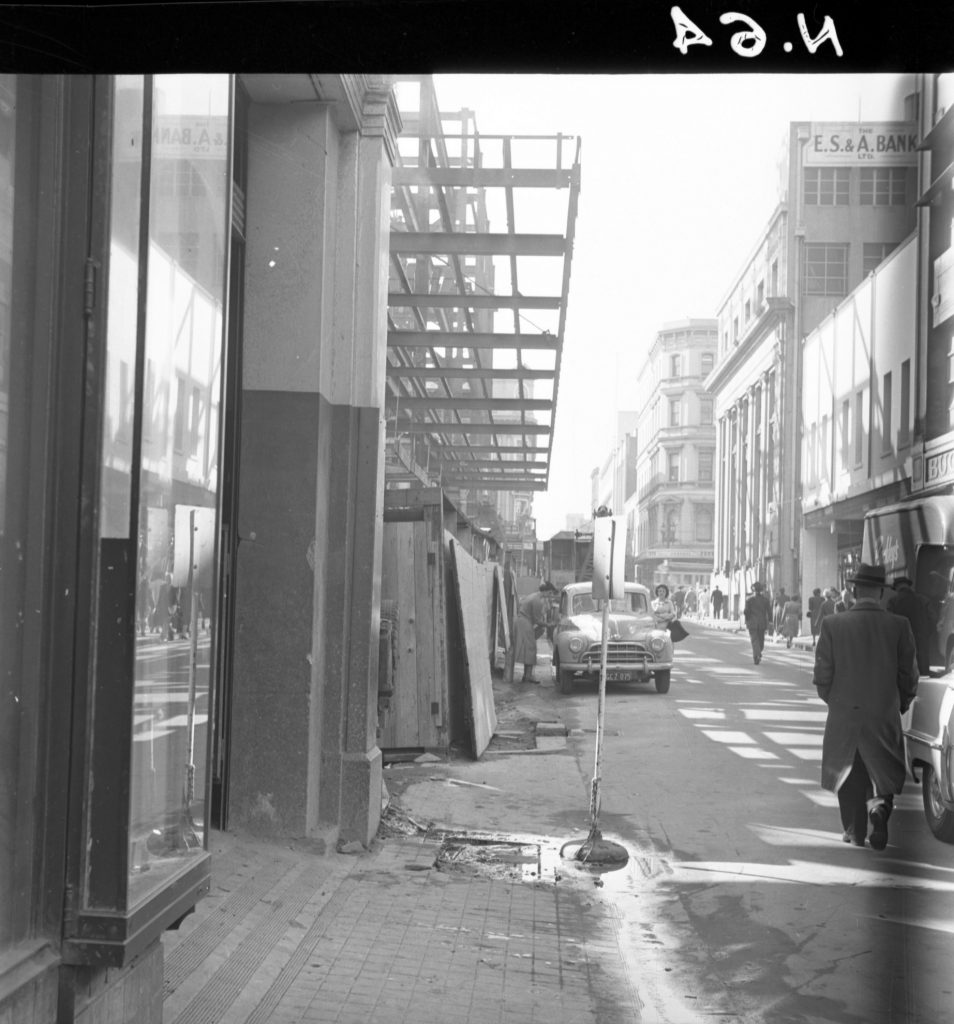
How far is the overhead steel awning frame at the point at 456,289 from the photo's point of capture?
34.0 ft

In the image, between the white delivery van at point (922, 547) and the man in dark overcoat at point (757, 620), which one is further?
the man in dark overcoat at point (757, 620)

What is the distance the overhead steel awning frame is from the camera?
34.0 feet

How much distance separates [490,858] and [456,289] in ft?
27.2

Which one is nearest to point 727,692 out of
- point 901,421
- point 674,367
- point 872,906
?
point 901,421

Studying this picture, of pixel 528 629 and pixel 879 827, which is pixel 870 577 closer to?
pixel 879 827

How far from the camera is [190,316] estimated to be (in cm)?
436

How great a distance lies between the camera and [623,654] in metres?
20.3

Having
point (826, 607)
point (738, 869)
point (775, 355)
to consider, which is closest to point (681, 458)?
point (775, 355)

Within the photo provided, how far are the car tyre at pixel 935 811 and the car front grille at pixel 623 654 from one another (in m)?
11.3

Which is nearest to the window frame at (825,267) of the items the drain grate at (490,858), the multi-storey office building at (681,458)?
the drain grate at (490,858)

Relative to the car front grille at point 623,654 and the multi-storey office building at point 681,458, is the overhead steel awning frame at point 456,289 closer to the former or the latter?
the car front grille at point 623,654

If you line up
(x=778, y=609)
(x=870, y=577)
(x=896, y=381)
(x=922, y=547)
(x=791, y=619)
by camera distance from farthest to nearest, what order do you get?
1. (x=778, y=609)
2. (x=791, y=619)
3. (x=896, y=381)
4. (x=922, y=547)
5. (x=870, y=577)

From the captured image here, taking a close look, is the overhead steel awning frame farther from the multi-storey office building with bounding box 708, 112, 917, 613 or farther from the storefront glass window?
the multi-storey office building with bounding box 708, 112, 917, 613

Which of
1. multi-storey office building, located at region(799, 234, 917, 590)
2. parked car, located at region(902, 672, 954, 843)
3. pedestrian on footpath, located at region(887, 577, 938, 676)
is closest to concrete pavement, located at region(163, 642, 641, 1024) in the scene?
parked car, located at region(902, 672, 954, 843)
